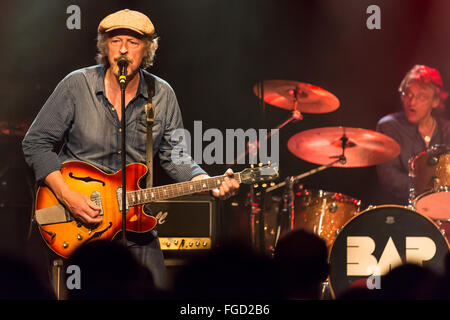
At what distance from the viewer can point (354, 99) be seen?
18.3ft

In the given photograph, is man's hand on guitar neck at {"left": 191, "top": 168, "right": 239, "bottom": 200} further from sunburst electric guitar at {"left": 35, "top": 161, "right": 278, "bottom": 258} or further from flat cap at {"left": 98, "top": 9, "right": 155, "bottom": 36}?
flat cap at {"left": 98, "top": 9, "right": 155, "bottom": 36}

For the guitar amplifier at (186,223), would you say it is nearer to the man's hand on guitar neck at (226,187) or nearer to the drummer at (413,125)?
the man's hand on guitar neck at (226,187)

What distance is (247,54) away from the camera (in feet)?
17.2

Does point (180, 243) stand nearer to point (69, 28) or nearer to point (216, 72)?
point (216, 72)

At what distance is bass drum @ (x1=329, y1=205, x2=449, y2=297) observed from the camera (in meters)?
4.20

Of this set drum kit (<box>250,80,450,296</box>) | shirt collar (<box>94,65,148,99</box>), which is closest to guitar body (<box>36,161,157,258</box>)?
shirt collar (<box>94,65,148,99</box>)

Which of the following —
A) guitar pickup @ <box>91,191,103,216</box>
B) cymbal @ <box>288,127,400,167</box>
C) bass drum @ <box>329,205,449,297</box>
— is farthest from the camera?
cymbal @ <box>288,127,400,167</box>

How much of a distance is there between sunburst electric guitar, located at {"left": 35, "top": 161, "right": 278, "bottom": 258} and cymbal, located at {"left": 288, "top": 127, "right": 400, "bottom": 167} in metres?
1.98

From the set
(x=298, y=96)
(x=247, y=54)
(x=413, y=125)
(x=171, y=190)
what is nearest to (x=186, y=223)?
(x=171, y=190)

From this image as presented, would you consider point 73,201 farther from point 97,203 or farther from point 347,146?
point 347,146

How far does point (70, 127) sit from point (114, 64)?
0.51 meters

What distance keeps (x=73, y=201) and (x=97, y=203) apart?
0.17m

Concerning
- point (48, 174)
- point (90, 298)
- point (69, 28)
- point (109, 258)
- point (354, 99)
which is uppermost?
point (69, 28)
